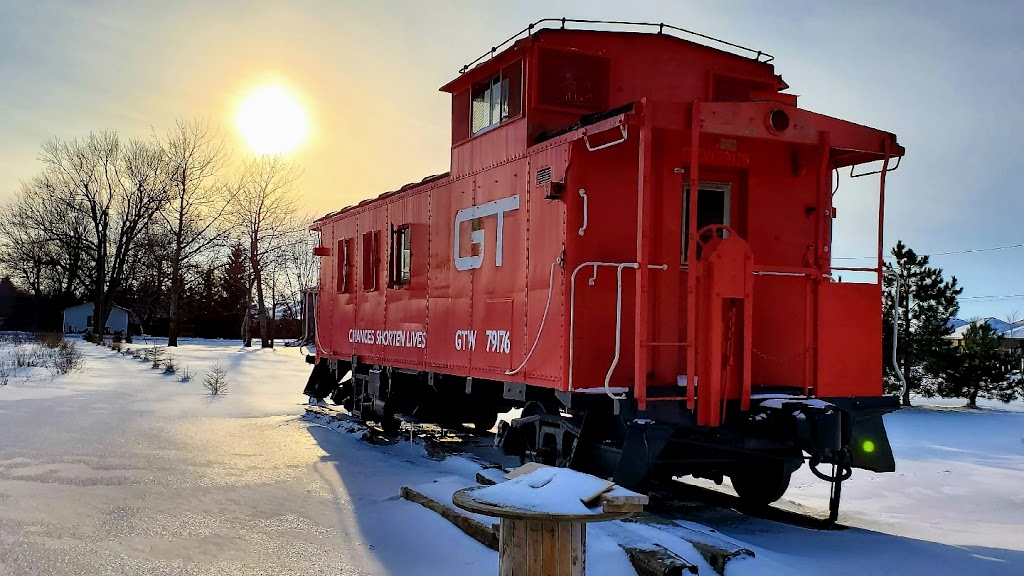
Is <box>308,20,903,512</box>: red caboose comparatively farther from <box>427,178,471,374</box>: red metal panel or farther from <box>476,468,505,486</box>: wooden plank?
<box>476,468,505,486</box>: wooden plank

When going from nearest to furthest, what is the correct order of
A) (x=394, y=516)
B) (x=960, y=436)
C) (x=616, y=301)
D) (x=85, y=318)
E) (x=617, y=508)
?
(x=617, y=508), (x=394, y=516), (x=616, y=301), (x=960, y=436), (x=85, y=318)

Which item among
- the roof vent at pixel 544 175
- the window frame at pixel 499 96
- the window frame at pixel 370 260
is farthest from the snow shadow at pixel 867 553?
the window frame at pixel 370 260

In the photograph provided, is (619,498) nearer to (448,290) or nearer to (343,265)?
Result: (448,290)

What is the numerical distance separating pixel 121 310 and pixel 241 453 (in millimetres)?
60759

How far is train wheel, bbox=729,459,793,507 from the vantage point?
753cm

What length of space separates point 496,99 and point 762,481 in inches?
180

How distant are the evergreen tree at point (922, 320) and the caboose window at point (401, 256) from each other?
1431 cm

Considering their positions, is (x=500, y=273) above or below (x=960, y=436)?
above

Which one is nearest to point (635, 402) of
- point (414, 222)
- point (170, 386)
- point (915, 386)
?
point (414, 222)

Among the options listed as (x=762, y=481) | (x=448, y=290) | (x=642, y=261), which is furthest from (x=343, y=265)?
(x=642, y=261)

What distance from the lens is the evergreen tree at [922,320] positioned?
66.4 ft

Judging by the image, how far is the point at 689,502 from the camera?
25.7ft

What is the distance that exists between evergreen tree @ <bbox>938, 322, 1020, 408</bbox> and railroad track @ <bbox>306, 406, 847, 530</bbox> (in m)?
14.9

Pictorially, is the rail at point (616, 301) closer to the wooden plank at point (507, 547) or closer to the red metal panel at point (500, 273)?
the red metal panel at point (500, 273)
